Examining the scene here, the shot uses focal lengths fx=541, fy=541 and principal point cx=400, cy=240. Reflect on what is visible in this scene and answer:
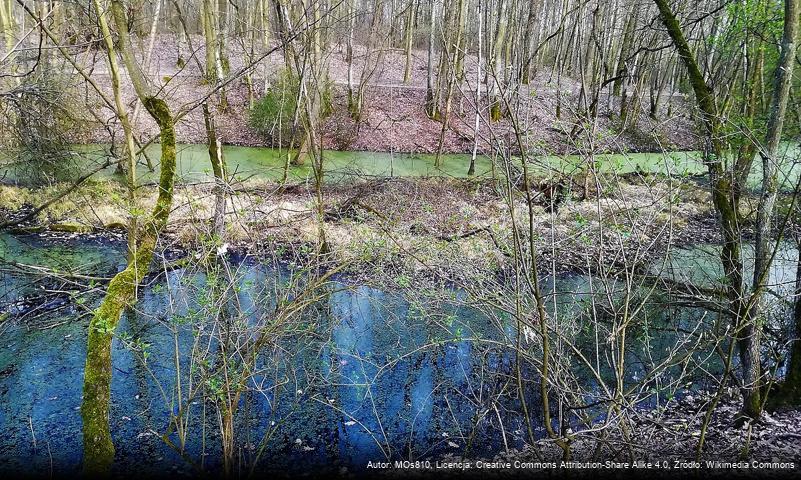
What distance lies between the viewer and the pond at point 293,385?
5.21 meters

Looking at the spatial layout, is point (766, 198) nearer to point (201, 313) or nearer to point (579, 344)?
point (579, 344)

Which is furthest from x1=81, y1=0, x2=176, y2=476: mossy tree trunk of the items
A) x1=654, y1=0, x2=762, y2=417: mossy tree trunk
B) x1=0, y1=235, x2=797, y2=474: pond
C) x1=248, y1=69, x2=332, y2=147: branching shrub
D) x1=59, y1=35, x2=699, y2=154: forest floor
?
x1=59, y1=35, x2=699, y2=154: forest floor

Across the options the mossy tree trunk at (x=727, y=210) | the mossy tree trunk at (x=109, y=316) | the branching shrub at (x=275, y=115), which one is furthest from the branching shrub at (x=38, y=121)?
the mossy tree trunk at (x=727, y=210)

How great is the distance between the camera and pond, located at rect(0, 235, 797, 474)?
17.1 ft

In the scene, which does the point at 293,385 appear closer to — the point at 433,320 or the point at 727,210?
the point at 433,320

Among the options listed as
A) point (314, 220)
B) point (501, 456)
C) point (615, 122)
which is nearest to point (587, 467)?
point (501, 456)

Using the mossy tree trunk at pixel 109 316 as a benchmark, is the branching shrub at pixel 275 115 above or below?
above

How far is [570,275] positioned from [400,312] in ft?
12.5

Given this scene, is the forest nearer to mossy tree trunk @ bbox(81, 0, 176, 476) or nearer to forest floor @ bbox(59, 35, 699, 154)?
mossy tree trunk @ bbox(81, 0, 176, 476)

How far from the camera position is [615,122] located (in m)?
21.5

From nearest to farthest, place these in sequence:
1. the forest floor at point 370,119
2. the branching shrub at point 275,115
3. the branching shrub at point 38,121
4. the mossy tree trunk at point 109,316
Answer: the mossy tree trunk at point 109,316 → the branching shrub at point 38,121 → the branching shrub at point 275,115 → the forest floor at point 370,119

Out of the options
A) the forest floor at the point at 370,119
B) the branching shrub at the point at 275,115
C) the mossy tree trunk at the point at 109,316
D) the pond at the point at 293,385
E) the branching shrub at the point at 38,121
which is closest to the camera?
the mossy tree trunk at the point at 109,316

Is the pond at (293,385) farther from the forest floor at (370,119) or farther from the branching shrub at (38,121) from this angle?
the forest floor at (370,119)

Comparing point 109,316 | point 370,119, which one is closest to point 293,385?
point 109,316
